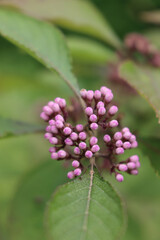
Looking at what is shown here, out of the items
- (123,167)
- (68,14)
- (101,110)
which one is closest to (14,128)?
(101,110)

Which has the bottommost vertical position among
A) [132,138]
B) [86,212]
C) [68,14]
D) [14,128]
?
[86,212]

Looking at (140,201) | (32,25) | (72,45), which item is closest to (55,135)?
(32,25)

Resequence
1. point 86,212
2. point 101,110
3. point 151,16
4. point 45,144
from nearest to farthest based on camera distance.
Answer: point 86,212, point 101,110, point 151,16, point 45,144

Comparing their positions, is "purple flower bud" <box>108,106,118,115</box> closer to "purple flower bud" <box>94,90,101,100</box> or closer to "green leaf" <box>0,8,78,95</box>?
"purple flower bud" <box>94,90,101,100</box>

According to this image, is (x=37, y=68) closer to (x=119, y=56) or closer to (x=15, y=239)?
(x=119, y=56)

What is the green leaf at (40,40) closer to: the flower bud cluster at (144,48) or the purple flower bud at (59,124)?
the purple flower bud at (59,124)

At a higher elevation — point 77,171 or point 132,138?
point 132,138

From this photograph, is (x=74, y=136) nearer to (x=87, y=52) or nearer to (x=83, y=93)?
(x=83, y=93)
